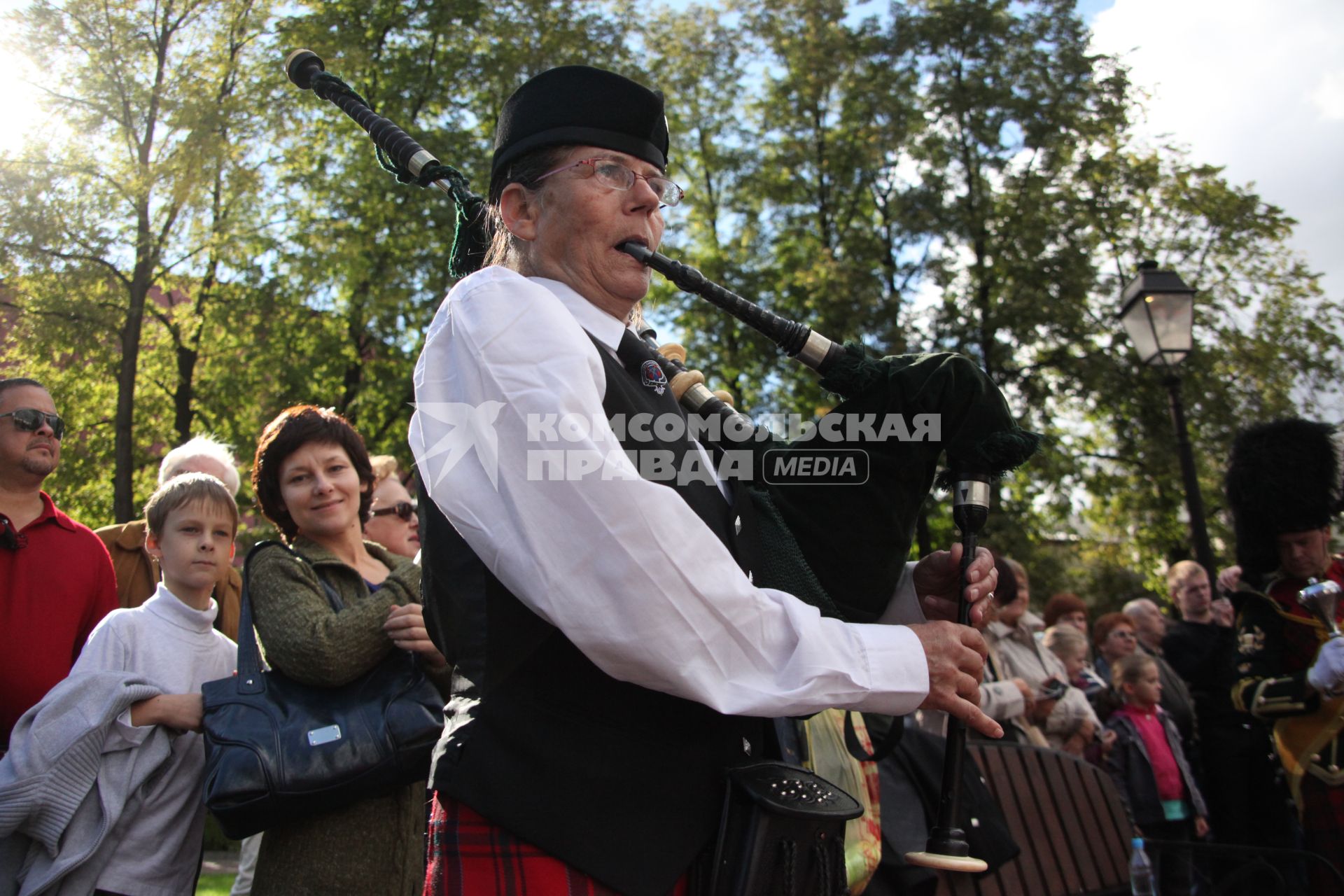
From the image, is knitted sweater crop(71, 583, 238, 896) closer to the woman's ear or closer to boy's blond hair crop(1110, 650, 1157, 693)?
the woman's ear

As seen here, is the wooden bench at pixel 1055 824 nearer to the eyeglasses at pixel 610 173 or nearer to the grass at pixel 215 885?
the eyeglasses at pixel 610 173

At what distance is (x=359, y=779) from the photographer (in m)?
2.34

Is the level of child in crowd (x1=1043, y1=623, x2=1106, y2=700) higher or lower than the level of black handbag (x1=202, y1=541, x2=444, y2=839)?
lower

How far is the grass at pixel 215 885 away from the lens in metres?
6.28

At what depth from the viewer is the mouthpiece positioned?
2518mm

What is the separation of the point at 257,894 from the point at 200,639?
0.82 meters

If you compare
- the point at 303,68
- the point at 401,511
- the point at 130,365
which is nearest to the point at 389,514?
the point at 401,511

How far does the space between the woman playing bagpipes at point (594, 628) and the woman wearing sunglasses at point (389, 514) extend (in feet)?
9.68

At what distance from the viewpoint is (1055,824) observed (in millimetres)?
3328

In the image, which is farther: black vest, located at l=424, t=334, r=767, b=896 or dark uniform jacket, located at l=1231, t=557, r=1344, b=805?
dark uniform jacket, located at l=1231, t=557, r=1344, b=805

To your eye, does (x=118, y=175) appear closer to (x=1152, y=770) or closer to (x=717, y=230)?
(x=717, y=230)

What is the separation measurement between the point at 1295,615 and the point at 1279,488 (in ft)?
2.23

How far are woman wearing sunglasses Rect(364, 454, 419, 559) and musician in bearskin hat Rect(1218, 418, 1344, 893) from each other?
11.7 ft

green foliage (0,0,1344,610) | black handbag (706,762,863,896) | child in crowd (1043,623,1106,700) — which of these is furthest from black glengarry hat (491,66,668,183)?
green foliage (0,0,1344,610)
